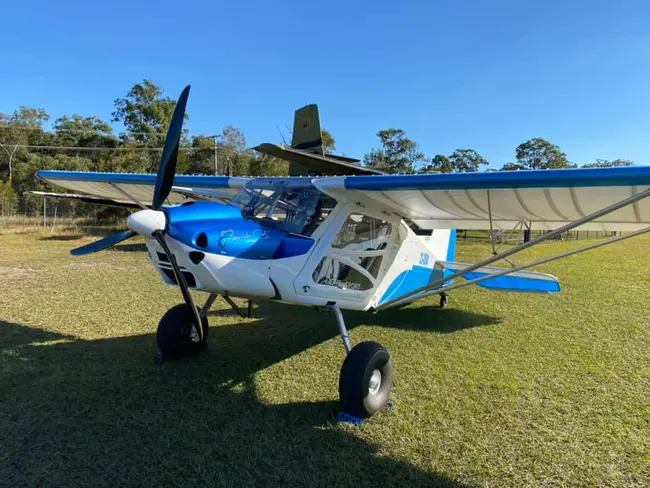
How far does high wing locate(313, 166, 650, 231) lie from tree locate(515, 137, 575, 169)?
216 feet

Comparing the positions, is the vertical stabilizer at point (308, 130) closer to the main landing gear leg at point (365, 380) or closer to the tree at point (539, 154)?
the main landing gear leg at point (365, 380)

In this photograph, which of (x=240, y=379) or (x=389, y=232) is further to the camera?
(x=389, y=232)

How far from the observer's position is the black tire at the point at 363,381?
11.1ft

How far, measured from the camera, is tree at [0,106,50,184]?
42531mm

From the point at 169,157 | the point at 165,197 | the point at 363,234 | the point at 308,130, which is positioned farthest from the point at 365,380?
the point at 308,130

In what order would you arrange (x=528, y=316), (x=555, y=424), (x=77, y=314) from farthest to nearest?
(x=528, y=316) → (x=77, y=314) → (x=555, y=424)

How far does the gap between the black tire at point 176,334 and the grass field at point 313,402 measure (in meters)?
0.17

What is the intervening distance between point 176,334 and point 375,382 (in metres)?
2.35

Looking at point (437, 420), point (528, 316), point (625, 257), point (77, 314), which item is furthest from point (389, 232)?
point (625, 257)

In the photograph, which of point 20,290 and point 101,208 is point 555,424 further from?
point 101,208

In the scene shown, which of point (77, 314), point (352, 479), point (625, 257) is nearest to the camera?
point (352, 479)

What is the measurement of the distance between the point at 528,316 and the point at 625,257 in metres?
12.3

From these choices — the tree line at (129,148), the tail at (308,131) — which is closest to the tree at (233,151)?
the tree line at (129,148)

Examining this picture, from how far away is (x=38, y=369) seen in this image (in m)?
4.29
